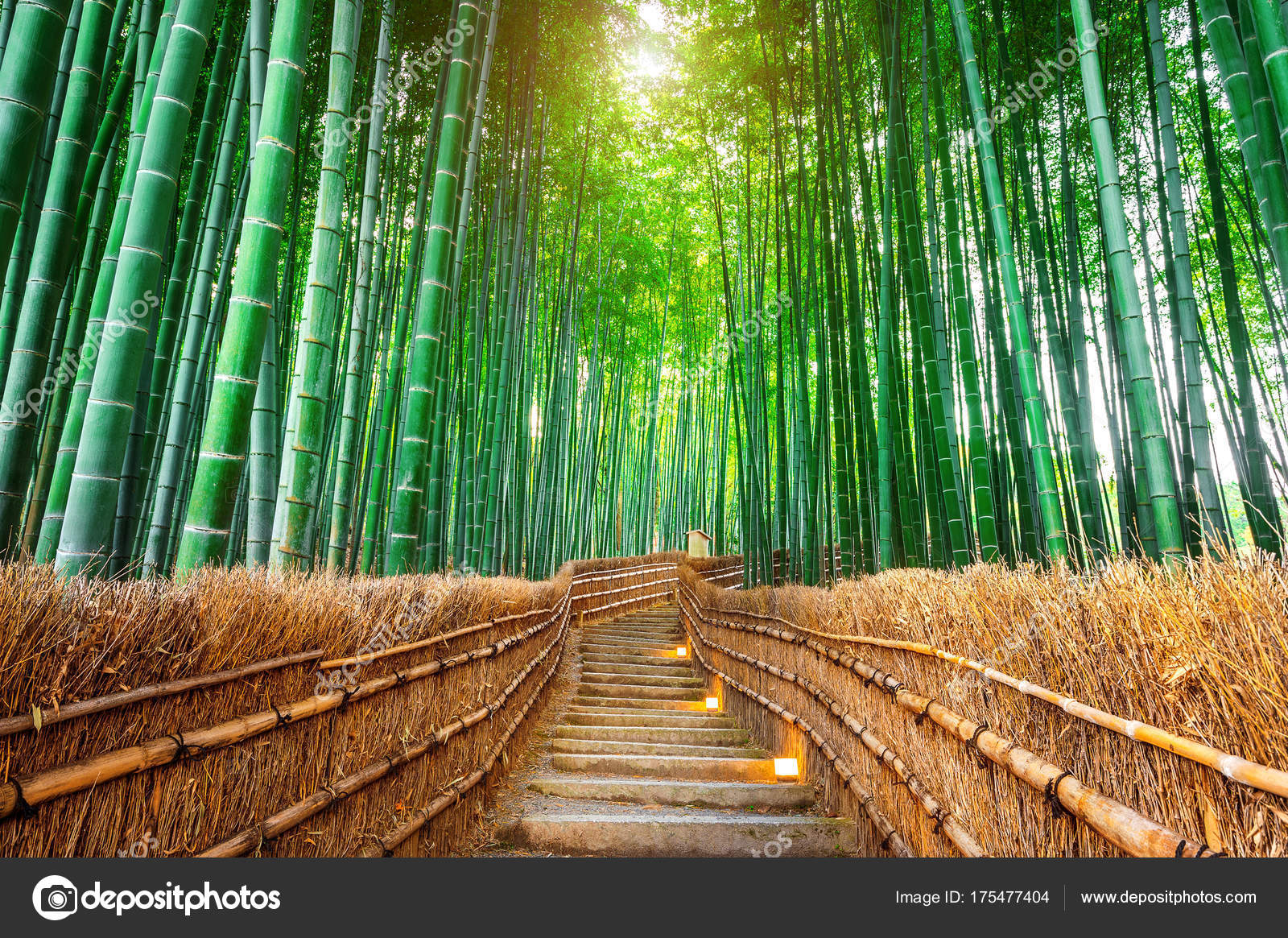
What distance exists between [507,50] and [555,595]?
3874 mm

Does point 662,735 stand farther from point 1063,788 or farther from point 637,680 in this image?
point 1063,788

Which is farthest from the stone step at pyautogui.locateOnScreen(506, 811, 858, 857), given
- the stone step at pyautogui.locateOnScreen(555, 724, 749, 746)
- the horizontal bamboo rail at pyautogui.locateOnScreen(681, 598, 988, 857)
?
the stone step at pyautogui.locateOnScreen(555, 724, 749, 746)

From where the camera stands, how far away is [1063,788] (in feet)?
4.24

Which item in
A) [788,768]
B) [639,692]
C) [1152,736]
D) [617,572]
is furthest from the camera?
[617,572]

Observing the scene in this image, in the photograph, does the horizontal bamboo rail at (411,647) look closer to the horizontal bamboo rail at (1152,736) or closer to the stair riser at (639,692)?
the horizontal bamboo rail at (1152,736)

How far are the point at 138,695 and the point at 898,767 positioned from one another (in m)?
1.95

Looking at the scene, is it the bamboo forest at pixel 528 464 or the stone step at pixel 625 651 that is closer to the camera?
the bamboo forest at pixel 528 464

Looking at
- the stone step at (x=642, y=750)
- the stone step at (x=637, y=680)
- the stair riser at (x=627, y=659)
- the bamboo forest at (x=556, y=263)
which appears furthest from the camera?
the stair riser at (x=627, y=659)

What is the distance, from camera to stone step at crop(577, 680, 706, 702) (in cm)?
526

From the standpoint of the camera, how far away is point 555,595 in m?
5.44

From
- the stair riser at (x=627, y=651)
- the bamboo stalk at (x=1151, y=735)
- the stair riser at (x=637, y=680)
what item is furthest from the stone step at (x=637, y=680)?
the bamboo stalk at (x=1151, y=735)

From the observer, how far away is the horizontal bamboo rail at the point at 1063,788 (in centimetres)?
104

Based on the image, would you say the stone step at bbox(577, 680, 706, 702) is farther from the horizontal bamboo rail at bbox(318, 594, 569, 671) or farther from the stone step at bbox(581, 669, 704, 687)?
the horizontal bamboo rail at bbox(318, 594, 569, 671)

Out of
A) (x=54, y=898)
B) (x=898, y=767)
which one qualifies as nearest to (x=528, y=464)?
(x=898, y=767)
